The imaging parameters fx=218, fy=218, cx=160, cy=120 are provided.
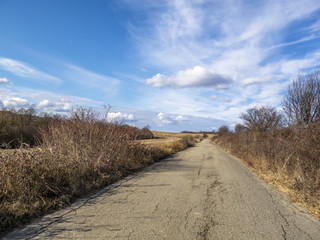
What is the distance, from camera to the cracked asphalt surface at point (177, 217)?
3.75 m

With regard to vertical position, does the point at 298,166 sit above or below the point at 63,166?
above

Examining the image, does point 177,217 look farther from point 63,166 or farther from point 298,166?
point 298,166

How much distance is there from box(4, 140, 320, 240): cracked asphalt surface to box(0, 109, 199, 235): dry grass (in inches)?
21.0

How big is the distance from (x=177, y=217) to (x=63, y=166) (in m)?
4.08

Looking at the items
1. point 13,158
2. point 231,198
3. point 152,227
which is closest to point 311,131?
point 231,198

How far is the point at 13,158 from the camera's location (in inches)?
224

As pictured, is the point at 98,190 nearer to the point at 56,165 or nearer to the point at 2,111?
the point at 56,165

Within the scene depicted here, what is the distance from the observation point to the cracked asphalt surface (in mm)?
3750

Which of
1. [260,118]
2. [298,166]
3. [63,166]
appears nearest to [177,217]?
[63,166]

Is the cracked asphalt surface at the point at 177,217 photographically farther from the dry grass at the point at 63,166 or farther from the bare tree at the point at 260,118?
the bare tree at the point at 260,118

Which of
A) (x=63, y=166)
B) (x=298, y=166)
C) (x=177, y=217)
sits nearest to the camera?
(x=177, y=217)

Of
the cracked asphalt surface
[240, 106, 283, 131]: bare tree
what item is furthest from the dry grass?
[240, 106, 283, 131]: bare tree

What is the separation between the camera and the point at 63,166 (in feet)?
22.1

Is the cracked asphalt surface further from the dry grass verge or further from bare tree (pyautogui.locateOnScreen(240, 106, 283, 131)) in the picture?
bare tree (pyautogui.locateOnScreen(240, 106, 283, 131))
